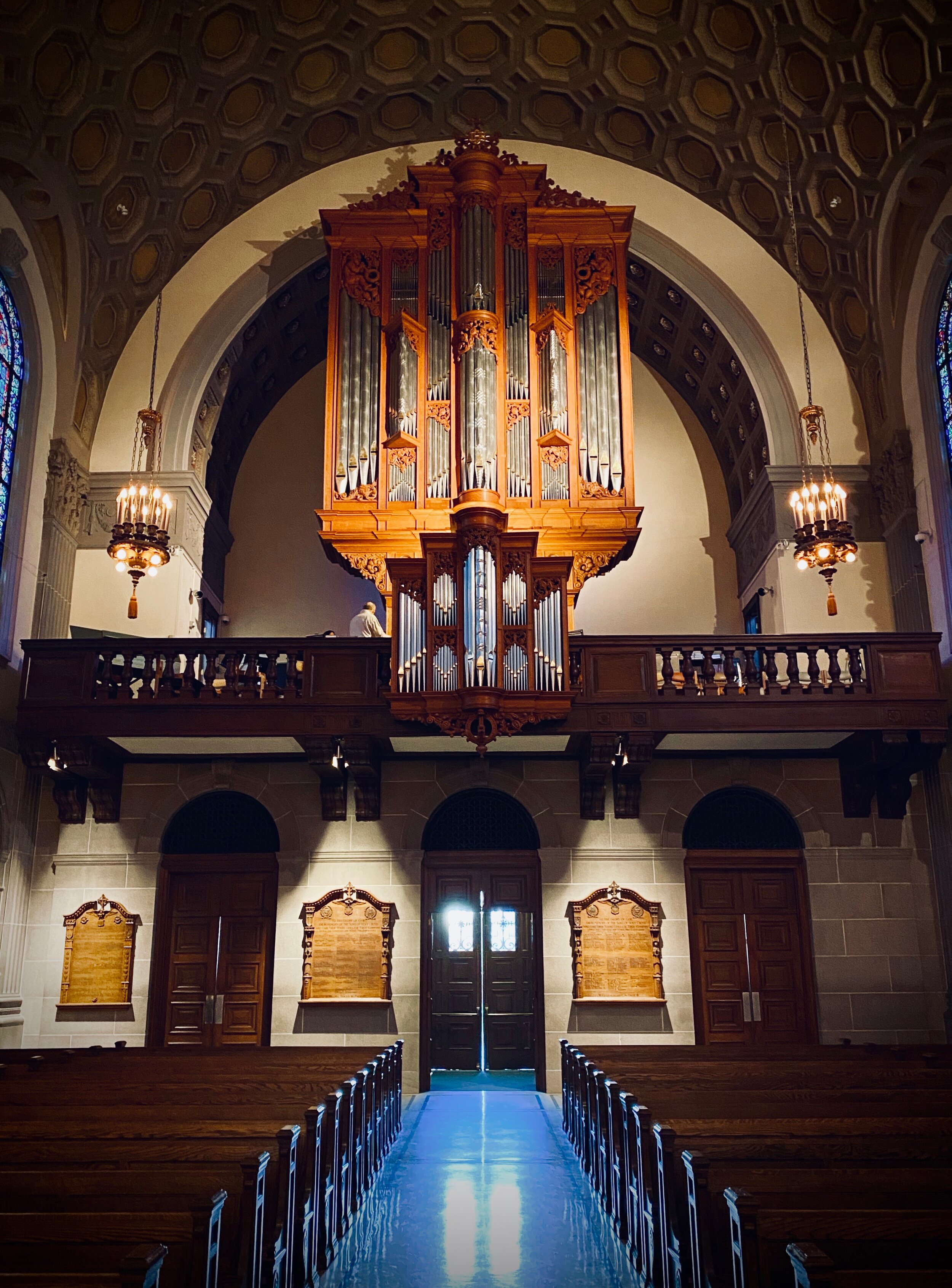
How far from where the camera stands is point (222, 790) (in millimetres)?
14297

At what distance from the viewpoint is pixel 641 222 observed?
16484mm

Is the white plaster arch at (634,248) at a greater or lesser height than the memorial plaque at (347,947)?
greater

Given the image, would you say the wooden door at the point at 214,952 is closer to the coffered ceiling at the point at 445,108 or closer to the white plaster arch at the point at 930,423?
the coffered ceiling at the point at 445,108

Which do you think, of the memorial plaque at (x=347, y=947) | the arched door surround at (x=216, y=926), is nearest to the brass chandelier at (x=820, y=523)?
the memorial plaque at (x=347, y=947)

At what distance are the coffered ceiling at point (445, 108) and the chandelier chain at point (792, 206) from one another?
83 millimetres

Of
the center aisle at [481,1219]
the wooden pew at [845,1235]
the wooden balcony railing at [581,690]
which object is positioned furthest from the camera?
the wooden balcony railing at [581,690]

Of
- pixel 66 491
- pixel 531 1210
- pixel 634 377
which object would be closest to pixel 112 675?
pixel 66 491

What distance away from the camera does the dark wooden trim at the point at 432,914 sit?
44.3ft

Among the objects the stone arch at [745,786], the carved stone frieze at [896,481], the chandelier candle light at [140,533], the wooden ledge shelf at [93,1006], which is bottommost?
the wooden ledge shelf at [93,1006]

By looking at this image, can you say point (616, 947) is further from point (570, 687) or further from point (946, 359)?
point (946, 359)

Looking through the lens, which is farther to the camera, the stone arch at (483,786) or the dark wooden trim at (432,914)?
the stone arch at (483,786)

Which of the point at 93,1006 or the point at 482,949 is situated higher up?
the point at 482,949

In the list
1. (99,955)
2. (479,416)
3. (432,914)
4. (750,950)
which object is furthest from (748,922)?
(99,955)

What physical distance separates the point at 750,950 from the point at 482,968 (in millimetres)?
3448
